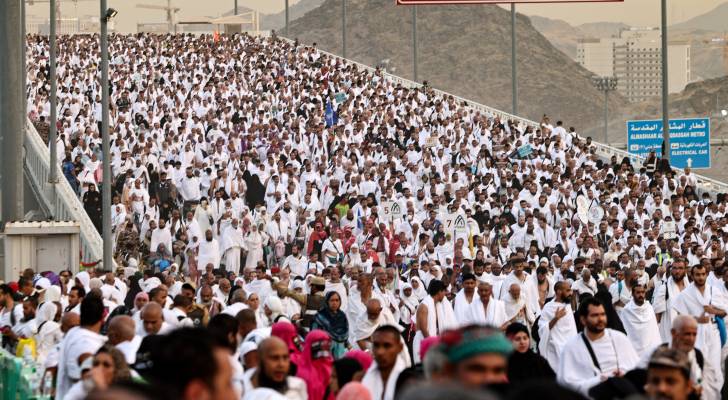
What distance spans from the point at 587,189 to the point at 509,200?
176 cm

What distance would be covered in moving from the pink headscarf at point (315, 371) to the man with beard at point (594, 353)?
56.1 inches

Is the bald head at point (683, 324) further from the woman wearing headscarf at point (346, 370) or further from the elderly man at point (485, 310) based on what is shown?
the elderly man at point (485, 310)

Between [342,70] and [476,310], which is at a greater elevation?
[342,70]

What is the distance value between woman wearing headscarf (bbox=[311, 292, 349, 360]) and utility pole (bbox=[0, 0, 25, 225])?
11.5 meters

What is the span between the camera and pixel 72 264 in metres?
23.0

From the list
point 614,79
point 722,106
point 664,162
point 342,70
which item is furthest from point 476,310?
point 722,106

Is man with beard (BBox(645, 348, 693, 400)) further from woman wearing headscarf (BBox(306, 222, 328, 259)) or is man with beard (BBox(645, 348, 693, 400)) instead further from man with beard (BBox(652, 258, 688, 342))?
woman wearing headscarf (BBox(306, 222, 328, 259))

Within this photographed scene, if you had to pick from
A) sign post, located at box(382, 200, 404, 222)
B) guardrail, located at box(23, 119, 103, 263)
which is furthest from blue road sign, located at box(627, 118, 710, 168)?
guardrail, located at box(23, 119, 103, 263)

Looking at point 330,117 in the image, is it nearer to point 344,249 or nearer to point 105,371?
point 344,249

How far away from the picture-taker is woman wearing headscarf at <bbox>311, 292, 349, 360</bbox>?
13828 mm

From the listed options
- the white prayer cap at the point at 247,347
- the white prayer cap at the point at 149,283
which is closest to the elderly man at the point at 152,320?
the white prayer cap at the point at 247,347

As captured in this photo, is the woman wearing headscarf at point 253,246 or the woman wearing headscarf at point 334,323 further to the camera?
the woman wearing headscarf at point 253,246

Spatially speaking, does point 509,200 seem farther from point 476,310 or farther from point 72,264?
point 476,310

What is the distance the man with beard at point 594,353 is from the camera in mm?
9570
